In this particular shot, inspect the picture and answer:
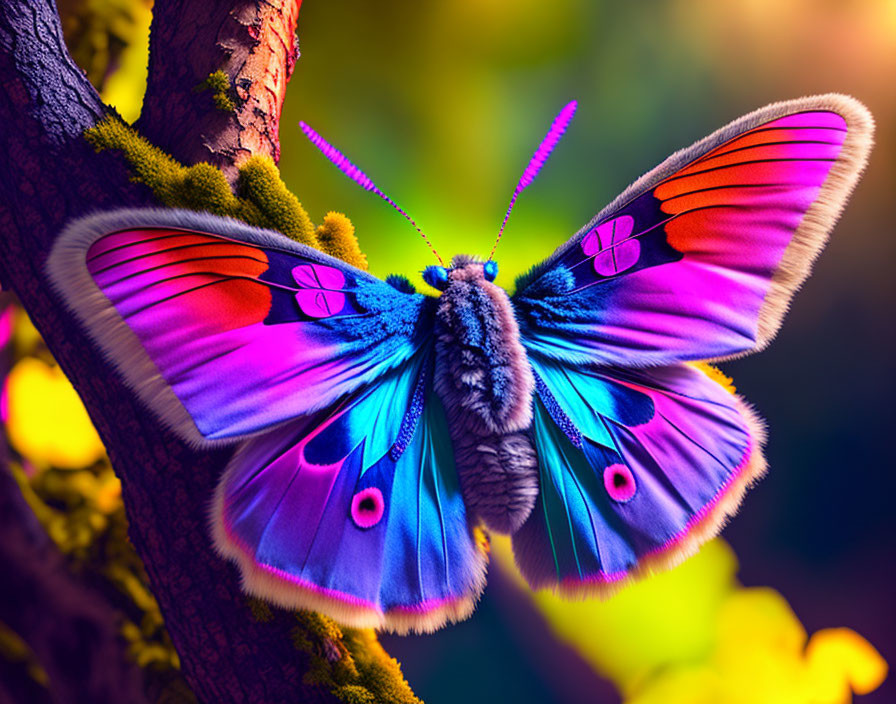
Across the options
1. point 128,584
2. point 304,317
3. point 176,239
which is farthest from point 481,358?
point 128,584

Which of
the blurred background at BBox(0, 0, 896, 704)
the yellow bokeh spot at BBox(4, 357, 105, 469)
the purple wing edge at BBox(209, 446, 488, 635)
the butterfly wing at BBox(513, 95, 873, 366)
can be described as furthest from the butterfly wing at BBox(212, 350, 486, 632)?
the yellow bokeh spot at BBox(4, 357, 105, 469)

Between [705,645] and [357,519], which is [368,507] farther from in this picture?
[705,645]

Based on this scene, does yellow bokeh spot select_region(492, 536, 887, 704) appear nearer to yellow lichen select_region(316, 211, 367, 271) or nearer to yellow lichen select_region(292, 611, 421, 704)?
yellow lichen select_region(292, 611, 421, 704)

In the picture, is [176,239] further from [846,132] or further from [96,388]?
[846,132]

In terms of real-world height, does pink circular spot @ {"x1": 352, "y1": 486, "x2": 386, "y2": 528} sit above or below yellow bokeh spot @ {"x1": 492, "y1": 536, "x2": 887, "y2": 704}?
above

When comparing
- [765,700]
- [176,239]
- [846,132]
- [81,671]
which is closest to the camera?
[176,239]

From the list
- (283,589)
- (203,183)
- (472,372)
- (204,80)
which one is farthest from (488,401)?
(204,80)
